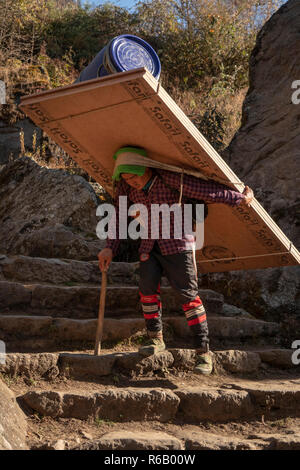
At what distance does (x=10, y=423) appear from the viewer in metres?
2.85

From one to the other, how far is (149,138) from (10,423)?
210 cm

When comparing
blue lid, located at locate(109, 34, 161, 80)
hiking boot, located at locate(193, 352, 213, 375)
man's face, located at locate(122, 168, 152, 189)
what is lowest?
hiking boot, located at locate(193, 352, 213, 375)

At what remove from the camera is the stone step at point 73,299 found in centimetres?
446

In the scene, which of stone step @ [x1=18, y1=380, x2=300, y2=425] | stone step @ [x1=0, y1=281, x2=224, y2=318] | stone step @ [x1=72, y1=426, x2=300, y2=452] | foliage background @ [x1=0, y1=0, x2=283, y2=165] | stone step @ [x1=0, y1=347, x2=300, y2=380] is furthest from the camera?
foliage background @ [x1=0, y1=0, x2=283, y2=165]

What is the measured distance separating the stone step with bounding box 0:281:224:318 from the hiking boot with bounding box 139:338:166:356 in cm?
82

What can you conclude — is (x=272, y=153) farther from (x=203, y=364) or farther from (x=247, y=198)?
(x=203, y=364)

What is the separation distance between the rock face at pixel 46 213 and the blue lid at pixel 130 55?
2328 millimetres

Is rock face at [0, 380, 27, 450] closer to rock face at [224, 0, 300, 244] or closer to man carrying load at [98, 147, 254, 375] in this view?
man carrying load at [98, 147, 254, 375]

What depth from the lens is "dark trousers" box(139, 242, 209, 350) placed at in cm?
374

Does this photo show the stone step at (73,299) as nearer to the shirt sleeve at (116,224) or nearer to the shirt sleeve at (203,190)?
the shirt sleeve at (116,224)

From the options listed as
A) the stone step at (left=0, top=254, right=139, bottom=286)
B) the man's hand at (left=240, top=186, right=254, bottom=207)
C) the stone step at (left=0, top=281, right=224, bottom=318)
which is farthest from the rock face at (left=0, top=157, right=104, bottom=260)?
the man's hand at (left=240, top=186, right=254, bottom=207)

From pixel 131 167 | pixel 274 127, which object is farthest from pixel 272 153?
pixel 131 167

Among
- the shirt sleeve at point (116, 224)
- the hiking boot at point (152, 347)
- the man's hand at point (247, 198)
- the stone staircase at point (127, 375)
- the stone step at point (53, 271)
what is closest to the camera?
the stone staircase at point (127, 375)

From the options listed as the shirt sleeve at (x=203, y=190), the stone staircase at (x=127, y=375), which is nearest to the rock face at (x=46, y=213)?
the stone staircase at (x=127, y=375)
